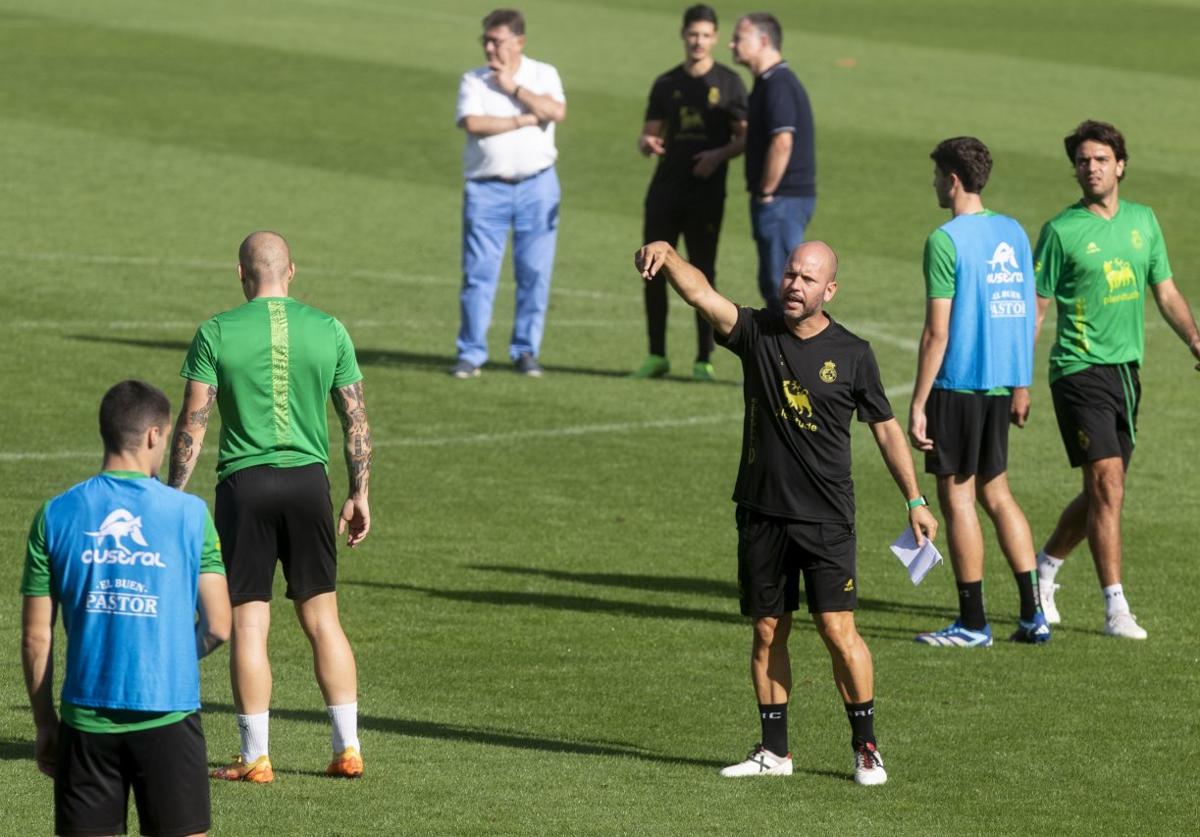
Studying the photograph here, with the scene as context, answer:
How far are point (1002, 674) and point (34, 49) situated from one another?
29.2 m

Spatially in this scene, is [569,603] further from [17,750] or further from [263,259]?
[263,259]

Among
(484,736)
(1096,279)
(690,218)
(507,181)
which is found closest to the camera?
(484,736)

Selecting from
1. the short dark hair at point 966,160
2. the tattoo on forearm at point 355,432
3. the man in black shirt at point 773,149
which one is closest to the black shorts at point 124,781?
the tattoo on forearm at point 355,432

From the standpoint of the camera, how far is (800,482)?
867cm

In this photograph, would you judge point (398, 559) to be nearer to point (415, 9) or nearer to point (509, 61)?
point (509, 61)

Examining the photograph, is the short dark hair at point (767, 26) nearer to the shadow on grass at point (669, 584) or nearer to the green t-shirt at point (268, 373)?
the shadow on grass at point (669, 584)

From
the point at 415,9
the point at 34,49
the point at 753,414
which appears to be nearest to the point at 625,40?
the point at 415,9

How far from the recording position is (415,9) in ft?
151

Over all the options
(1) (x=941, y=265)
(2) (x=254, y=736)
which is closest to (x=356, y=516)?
(2) (x=254, y=736)

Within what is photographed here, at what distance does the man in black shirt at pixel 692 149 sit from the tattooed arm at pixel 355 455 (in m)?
9.01

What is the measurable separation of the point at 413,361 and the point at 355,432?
31.6 ft

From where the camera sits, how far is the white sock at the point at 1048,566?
Result: 11758 millimetres

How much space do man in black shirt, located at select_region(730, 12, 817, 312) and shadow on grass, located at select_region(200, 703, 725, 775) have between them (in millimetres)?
7621

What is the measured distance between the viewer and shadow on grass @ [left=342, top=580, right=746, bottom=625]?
1150cm
